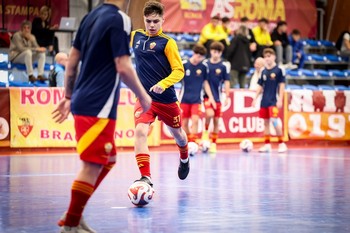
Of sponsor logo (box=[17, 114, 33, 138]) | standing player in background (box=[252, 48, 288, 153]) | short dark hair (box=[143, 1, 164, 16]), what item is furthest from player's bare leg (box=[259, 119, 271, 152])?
short dark hair (box=[143, 1, 164, 16])

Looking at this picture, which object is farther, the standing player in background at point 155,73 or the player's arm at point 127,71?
the standing player in background at point 155,73

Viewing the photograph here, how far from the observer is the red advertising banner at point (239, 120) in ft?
73.6

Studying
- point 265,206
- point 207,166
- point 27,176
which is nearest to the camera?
point 265,206

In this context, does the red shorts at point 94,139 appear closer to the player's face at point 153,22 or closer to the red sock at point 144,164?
the red sock at point 144,164

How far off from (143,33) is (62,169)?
4.71m

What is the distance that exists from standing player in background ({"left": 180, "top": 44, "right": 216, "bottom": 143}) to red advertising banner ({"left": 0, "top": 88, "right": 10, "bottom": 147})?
4177 millimetres

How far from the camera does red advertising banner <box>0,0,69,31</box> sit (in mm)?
24047

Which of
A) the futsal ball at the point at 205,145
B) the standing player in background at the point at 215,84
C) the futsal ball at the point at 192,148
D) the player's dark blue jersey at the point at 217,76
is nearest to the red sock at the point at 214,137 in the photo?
the standing player in background at the point at 215,84

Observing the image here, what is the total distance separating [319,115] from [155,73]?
566 inches

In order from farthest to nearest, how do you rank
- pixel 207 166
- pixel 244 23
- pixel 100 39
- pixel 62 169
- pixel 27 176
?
pixel 244 23, pixel 207 166, pixel 62 169, pixel 27 176, pixel 100 39

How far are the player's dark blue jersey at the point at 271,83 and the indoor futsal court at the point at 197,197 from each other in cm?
393

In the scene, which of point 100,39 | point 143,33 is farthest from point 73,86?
point 143,33

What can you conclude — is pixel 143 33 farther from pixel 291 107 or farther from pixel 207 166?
pixel 291 107

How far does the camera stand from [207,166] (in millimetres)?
15391
